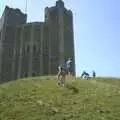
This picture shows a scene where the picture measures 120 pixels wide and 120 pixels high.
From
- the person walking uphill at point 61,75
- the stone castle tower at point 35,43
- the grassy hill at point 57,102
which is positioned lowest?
the grassy hill at point 57,102

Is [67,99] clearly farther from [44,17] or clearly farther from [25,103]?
[44,17]

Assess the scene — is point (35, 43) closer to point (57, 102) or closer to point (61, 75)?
point (61, 75)

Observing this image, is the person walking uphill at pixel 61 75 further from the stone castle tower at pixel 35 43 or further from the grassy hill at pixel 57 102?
the stone castle tower at pixel 35 43

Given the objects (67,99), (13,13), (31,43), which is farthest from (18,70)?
(67,99)

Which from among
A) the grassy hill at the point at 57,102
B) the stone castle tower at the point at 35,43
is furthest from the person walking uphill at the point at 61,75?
the stone castle tower at the point at 35,43

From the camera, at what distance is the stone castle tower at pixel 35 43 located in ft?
392

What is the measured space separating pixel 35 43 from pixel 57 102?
10122 centimetres

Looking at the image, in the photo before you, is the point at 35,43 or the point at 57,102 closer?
the point at 57,102

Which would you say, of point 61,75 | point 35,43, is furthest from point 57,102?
point 35,43

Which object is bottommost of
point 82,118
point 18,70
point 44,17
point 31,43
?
point 82,118

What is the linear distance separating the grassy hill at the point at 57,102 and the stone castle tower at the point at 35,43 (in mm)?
87484

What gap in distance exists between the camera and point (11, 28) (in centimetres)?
12562

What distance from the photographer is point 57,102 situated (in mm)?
24156

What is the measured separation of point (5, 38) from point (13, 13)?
33.4 feet
